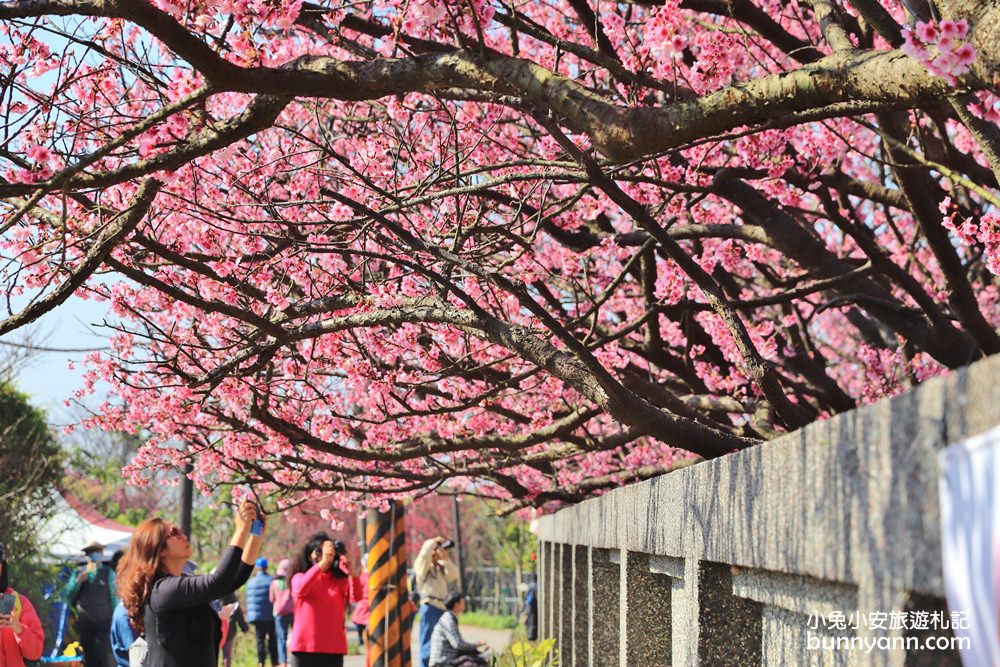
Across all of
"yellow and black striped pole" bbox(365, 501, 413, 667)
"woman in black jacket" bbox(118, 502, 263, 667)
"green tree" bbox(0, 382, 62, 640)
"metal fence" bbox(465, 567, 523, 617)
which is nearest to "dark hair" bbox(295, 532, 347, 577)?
"yellow and black striped pole" bbox(365, 501, 413, 667)

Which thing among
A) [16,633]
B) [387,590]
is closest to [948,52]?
[16,633]

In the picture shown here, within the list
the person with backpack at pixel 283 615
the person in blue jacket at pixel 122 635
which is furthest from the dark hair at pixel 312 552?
the person in blue jacket at pixel 122 635

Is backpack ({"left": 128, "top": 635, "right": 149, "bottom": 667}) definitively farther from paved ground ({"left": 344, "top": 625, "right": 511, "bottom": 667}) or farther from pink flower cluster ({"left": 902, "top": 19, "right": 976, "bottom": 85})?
paved ground ({"left": 344, "top": 625, "right": 511, "bottom": 667})

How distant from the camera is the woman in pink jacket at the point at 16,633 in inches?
230

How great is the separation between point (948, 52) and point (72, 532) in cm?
1782

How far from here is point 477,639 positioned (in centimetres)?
2412

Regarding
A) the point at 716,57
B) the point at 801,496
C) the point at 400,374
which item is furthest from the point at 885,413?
the point at 400,374

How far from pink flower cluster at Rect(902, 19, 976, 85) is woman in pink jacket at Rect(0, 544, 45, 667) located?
517 centimetres

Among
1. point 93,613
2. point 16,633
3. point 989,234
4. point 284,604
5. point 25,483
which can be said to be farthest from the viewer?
point 25,483

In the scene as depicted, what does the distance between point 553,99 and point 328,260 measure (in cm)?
377

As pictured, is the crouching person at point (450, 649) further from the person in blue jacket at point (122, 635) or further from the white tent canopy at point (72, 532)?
the white tent canopy at point (72, 532)

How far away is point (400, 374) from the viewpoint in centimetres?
796

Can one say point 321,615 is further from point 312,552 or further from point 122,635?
point 122,635

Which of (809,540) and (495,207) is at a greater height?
(495,207)
